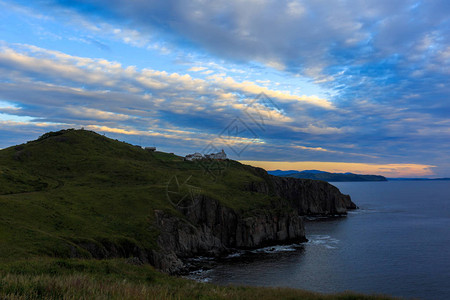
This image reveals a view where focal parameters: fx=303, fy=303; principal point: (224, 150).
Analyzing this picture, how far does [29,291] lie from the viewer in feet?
46.1

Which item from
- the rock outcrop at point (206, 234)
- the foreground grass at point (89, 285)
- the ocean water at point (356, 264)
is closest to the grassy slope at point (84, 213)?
the foreground grass at point (89, 285)

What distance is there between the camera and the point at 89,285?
16578 millimetres

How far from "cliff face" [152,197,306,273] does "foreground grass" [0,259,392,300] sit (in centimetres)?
3425

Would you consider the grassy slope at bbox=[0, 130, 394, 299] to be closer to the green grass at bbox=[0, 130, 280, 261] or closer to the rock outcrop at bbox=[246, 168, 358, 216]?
the green grass at bbox=[0, 130, 280, 261]

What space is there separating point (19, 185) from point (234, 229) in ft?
197

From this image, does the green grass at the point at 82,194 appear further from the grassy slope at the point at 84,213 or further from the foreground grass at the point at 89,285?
the foreground grass at the point at 89,285

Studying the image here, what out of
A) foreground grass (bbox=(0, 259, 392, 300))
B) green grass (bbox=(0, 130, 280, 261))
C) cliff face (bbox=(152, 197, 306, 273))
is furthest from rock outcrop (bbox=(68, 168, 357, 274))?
foreground grass (bbox=(0, 259, 392, 300))

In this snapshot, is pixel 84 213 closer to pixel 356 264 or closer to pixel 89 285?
pixel 89 285

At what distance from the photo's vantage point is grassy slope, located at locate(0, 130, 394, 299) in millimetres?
18931

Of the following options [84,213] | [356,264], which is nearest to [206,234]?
[84,213]

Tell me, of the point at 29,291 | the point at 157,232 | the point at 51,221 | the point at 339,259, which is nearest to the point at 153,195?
the point at 157,232

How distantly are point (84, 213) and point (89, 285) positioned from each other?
2156 inches

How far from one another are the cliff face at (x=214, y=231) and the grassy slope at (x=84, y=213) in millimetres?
3824

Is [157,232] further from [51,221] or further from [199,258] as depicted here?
[51,221]
